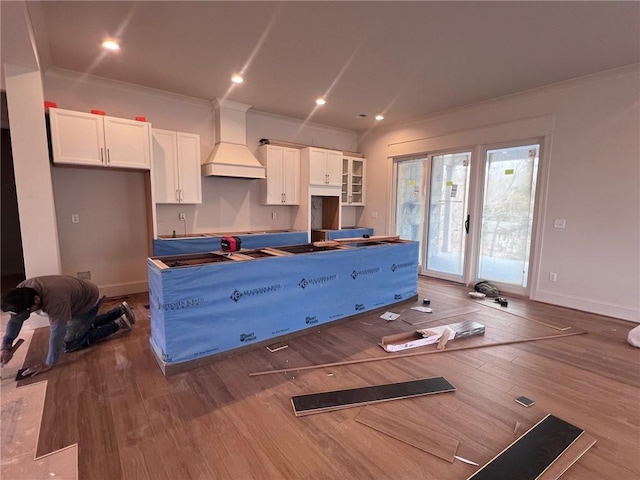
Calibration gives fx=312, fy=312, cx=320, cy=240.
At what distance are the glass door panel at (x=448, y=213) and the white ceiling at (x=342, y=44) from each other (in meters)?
1.28

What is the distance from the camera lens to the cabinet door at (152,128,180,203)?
14.5ft

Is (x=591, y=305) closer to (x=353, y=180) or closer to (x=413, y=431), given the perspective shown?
(x=413, y=431)

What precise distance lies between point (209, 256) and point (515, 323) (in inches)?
141

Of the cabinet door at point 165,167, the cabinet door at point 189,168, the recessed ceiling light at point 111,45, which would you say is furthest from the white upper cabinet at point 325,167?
the recessed ceiling light at point 111,45

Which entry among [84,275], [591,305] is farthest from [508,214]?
[84,275]

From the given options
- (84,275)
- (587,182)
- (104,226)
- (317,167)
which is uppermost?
(317,167)

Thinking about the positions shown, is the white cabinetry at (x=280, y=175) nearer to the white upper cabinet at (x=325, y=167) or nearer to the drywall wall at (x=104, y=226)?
the white upper cabinet at (x=325, y=167)

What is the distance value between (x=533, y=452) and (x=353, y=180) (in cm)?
585

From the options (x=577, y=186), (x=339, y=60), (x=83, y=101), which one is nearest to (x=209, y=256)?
(x=339, y=60)

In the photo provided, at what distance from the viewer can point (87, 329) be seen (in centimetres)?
303

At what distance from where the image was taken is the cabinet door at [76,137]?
358 centimetres

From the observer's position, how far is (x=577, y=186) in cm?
415

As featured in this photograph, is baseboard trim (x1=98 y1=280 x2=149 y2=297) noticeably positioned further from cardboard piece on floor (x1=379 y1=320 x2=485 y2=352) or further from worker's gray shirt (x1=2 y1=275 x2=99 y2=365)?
cardboard piece on floor (x1=379 y1=320 x2=485 y2=352)

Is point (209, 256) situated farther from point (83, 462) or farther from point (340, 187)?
point (340, 187)
